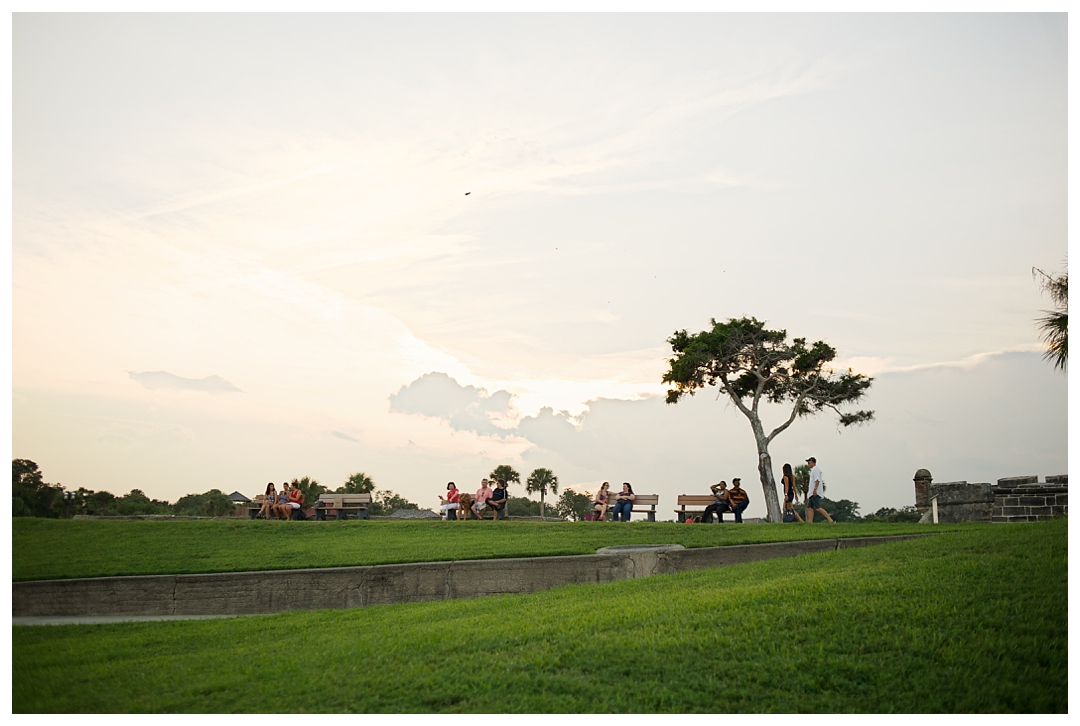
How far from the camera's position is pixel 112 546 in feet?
45.7

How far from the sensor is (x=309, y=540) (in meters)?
15.0

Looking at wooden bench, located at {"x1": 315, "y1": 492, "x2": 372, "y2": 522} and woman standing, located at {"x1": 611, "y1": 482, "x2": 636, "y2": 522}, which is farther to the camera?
wooden bench, located at {"x1": 315, "y1": 492, "x2": 372, "y2": 522}

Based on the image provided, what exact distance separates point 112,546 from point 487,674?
36.3 feet

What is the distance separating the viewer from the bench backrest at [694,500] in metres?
22.8

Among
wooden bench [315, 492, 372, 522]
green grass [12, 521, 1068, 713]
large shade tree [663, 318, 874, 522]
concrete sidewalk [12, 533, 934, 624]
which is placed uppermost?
large shade tree [663, 318, 874, 522]

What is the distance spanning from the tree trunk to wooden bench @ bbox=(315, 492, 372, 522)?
49.3 feet

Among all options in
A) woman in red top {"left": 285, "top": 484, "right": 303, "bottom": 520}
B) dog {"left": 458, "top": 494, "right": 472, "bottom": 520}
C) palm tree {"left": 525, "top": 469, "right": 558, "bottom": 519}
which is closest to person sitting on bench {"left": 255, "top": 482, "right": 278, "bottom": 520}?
woman in red top {"left": 285, "top": 484, "right": 303, "bottom": 520}

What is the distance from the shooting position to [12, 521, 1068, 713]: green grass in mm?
5141

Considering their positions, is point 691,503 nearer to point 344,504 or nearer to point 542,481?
point 344,504

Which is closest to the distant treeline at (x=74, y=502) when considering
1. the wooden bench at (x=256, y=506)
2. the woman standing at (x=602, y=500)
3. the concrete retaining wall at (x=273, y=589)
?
the wooden bench at (x=256, y=506)

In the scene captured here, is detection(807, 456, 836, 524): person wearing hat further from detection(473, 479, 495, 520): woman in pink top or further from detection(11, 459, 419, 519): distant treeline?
detection(11, 459, 419, 519): distant treeline

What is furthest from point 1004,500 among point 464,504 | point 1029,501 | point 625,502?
point 464,504

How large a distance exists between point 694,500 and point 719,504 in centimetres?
136

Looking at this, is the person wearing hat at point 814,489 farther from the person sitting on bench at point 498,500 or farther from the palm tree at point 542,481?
the palm tree at point 542,481
